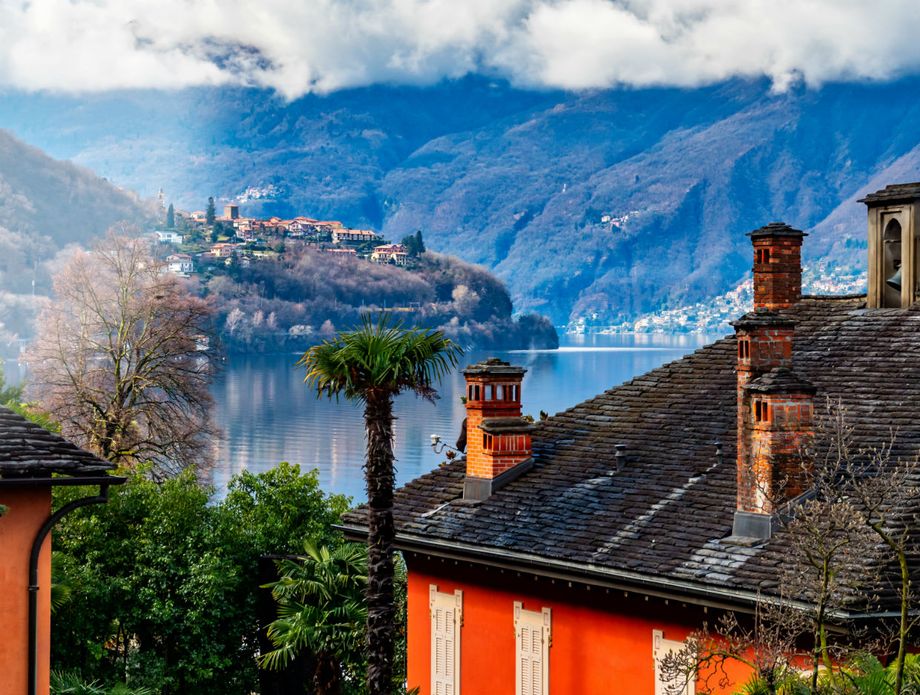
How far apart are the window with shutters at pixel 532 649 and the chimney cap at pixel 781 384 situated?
14.6 ft

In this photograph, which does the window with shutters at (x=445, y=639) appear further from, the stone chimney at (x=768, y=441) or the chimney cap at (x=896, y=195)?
the chimney cap at (x=896, y=195)

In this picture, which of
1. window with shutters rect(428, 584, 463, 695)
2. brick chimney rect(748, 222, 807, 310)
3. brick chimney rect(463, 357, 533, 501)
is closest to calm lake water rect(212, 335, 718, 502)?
brick chimney rect(463, 357, 533, 501)

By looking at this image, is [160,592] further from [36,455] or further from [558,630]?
[36,455]

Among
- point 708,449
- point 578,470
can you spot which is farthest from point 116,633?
point 708,449

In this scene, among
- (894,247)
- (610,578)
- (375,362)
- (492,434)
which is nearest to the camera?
(610,578)

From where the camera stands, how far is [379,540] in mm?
21766

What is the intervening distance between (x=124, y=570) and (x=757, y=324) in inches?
640

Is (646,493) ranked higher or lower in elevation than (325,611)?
higher

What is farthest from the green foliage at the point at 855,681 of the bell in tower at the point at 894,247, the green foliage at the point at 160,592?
the green foliage at the point at 160,592

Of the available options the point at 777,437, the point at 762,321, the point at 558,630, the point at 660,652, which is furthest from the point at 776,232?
the point at 660,652

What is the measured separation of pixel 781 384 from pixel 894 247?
21.2 feet

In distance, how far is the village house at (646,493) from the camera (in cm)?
1827

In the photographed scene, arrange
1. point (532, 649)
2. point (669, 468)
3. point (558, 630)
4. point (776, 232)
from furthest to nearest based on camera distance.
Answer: point (776, 232)
point (669, 468)
point (532, 649)
point (558, 630)

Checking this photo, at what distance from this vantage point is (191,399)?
48.8 meters
